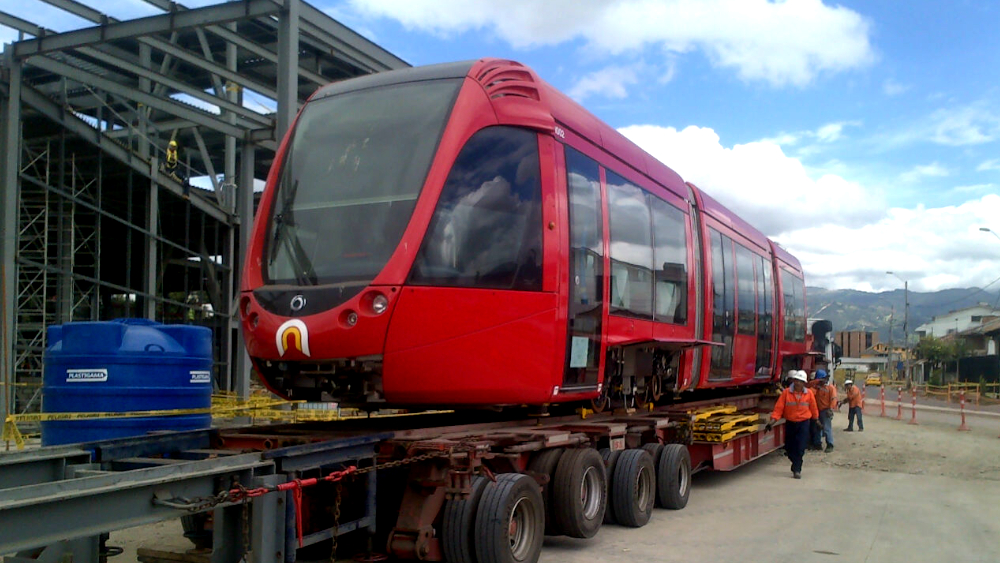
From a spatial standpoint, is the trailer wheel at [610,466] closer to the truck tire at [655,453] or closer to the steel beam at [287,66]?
the truck tire at [655,453]

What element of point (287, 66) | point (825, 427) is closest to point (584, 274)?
point (287, 66)

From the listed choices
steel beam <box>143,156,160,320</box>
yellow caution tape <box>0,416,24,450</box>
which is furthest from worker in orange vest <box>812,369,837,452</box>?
steel beam <box>143,156,160,320</box>

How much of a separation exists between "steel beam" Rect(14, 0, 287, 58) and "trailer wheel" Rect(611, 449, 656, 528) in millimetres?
11813

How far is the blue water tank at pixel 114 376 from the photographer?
23.3ft

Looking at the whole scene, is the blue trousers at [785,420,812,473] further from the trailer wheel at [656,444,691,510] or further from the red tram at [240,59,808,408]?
the red tram at [240,59,808,408]

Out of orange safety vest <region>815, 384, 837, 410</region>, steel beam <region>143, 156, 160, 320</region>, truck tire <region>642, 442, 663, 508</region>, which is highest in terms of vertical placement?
steel beam <region>143, 156, 160, 320</region>

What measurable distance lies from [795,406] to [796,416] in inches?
5.7

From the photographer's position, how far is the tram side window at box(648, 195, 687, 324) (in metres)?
9.62

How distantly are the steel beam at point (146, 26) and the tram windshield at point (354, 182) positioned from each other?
10.7m

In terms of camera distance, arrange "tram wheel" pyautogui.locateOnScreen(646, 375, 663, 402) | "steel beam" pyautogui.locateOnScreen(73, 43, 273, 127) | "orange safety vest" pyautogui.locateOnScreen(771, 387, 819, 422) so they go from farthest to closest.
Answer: "steel beam" pyautogui.locateOnScreen(73, 43, 273, 127) → "orange safety vest" pyautogui.locateOnScreen(771, 387, 819, 422) → "tram wheel" pyautogui.locateOnScreen(646, 375, 663, 402)

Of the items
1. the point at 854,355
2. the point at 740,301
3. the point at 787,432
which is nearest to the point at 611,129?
the point at 740,301

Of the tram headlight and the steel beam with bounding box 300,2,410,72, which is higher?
the steel beam with bounding box 300,2,410,72

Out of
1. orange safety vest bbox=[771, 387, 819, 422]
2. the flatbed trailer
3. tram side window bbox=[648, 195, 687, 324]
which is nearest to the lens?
the flatbed trailer

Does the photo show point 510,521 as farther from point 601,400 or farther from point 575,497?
point 601,400
